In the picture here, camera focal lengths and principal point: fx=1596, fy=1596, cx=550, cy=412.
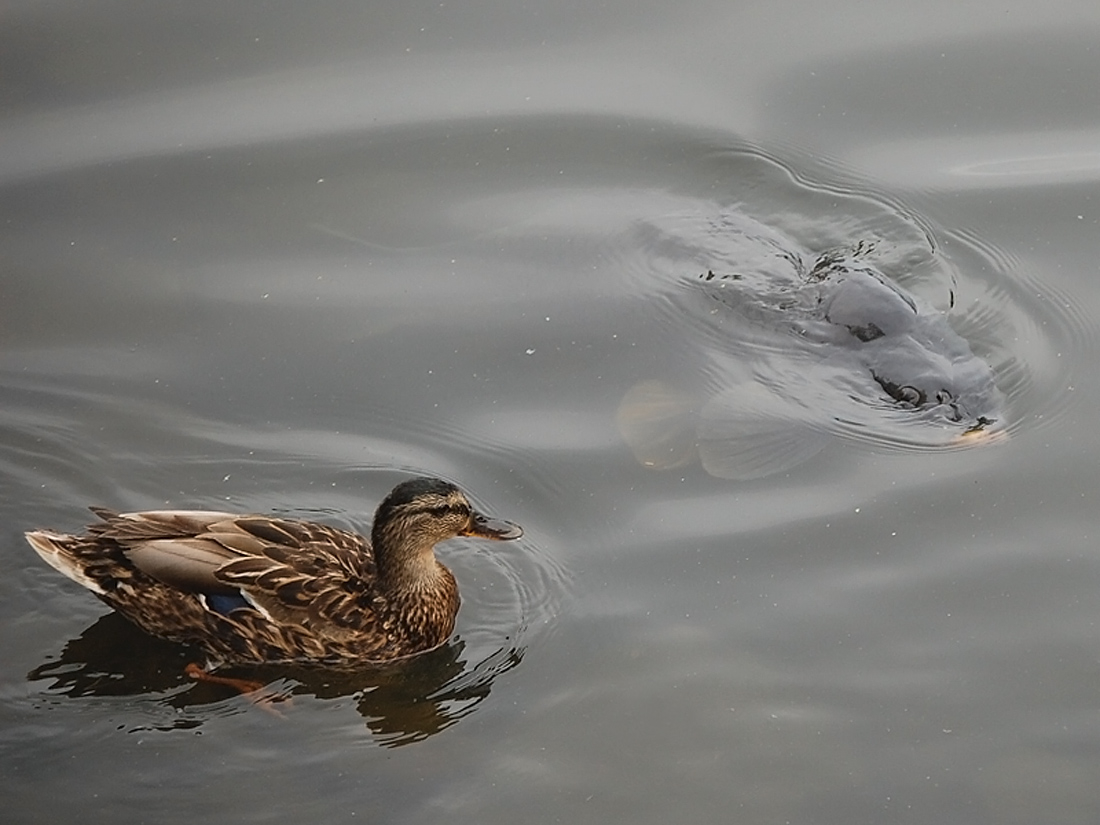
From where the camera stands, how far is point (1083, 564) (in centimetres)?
698

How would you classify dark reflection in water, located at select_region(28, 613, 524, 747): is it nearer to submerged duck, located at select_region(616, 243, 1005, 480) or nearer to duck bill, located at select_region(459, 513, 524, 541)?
duck bill, located at select_region(459, 513, 524, 541)

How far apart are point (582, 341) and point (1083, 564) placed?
2.72m

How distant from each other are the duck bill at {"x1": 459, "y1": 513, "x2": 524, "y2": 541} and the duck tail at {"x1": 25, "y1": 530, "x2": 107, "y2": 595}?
1574 millimetres

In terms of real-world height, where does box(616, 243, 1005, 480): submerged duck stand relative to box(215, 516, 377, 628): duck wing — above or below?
above

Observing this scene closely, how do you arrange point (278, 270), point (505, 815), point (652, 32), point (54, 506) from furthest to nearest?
point (652, 32)
point (278, 270)
point (54, 506)
point (505, 815)

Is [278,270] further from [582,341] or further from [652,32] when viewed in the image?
[652,32]

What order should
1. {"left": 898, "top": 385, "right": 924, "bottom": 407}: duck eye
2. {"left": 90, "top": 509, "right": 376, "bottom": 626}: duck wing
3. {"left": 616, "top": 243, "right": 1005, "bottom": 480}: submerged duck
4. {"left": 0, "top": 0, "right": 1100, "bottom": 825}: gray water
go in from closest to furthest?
{"left": 0, "top": 0, "right": 1100, "bottom": 825}: gray water → {"left": 90, "top": 509, "right": 376, "bottom": 626}: duck wing → {"left": 616, "top": 243, "right": 1005, "bottom": 480}: submerged duck → {"left": 898, "top": 385, "right": 924, "bottom": 407}: duck eye

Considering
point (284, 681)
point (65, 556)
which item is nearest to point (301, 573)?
point (284, 681)

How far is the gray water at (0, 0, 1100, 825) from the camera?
622 centimetres

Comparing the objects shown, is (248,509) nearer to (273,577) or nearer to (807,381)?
(273,577)

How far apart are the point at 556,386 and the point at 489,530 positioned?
4.41 ft

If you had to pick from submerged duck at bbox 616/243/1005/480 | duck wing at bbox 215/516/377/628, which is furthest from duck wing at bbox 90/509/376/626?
submerged duck at bbox 616/243/1005/480

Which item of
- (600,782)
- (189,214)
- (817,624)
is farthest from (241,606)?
(189,214)

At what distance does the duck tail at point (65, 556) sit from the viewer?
671cm
